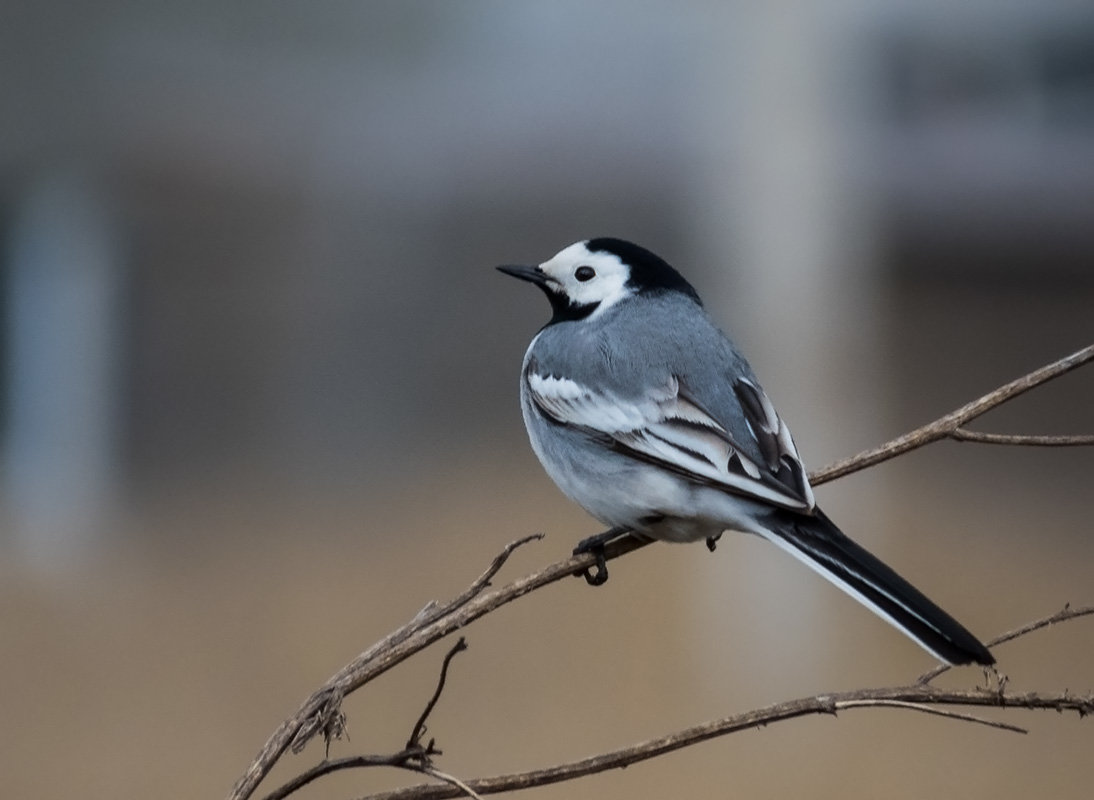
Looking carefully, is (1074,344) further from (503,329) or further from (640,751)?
(640,751)

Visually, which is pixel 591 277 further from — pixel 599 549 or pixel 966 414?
pixel 966 414

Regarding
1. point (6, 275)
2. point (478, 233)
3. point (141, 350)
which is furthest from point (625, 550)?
point (478, 233)

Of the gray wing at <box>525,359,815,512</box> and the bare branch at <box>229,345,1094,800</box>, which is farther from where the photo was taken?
the gray wing at <box>525,359,815,512</box>

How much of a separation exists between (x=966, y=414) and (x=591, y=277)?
2.16ft

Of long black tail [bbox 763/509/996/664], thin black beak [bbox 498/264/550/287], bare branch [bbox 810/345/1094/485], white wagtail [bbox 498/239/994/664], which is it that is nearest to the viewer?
long black tail [bbox 763/509/996/664]

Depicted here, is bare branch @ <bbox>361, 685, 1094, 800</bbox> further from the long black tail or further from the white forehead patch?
the white forehead patch

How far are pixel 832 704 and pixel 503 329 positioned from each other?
20.0 ft

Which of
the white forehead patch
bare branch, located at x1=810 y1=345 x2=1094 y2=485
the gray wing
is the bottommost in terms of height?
the gray wing

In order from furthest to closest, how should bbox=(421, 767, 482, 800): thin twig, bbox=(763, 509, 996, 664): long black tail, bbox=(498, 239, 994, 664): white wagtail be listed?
1. bbox=(498, 239, 994, 664): white wagtail
2. bbox=(763, 509, 996, 664): long black tail
3. bbox=(421, 767, 482, 800): thin twig

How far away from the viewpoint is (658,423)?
138 cm

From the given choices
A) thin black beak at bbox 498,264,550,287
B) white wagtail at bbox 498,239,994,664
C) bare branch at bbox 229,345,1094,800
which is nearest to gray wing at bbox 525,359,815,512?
white wagtail at bbox 498,239,994,664

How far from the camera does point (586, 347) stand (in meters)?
1.54

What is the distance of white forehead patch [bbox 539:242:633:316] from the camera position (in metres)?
1.69

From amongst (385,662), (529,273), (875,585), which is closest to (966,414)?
(875,585)
